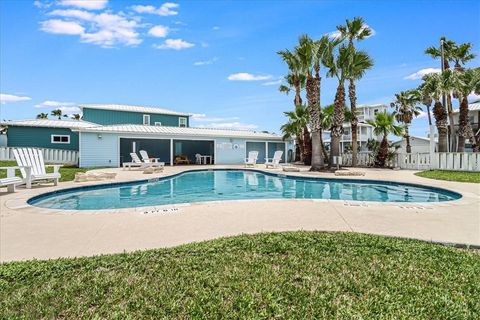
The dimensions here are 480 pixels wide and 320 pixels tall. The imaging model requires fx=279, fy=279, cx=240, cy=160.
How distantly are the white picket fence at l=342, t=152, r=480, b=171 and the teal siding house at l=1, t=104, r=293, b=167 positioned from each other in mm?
7933

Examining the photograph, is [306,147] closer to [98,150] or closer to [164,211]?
[98,150]

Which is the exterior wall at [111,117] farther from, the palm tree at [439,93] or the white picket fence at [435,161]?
the palm tree at [439,93]

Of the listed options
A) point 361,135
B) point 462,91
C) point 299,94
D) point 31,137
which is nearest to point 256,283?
point 462,91

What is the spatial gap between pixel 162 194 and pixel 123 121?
20.2 m

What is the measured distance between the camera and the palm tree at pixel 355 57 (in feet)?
55.7

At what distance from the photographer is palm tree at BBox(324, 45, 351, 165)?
17078 millimetres

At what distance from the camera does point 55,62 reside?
1495 centimetres

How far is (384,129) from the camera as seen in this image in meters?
19.1

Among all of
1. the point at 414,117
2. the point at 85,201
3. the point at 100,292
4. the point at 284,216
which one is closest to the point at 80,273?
the point at 100,292

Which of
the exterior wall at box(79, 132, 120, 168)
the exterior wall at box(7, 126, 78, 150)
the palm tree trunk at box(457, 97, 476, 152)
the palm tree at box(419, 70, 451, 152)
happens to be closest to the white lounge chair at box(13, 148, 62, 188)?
the exterior wall at box(79, 132, 120, 168)

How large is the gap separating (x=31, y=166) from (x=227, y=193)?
7.06 meters

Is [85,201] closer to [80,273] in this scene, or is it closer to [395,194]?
[80,273]

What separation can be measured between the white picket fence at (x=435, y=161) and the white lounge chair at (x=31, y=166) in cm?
1963

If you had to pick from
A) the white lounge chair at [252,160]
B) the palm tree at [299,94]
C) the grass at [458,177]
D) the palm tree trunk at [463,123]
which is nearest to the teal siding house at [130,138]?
the white lounge chair at [252,160]
